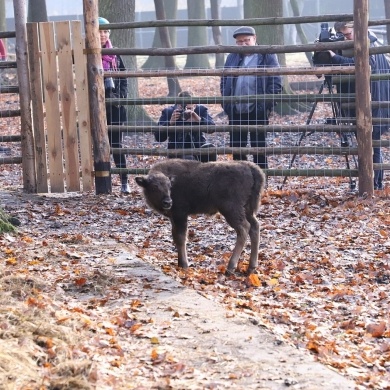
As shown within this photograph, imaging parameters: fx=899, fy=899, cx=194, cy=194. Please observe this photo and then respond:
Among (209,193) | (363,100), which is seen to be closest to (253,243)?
(209,193)

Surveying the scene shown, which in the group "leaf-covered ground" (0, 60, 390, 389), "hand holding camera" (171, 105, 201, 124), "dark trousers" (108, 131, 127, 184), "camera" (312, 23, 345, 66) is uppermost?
"camera" (312, 23, 345, 66)

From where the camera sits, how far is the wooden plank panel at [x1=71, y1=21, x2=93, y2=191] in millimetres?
11781

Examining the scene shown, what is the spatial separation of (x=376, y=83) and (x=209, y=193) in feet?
14.2

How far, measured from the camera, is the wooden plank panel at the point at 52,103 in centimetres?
1173

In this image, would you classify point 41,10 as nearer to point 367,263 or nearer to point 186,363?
point 367,263

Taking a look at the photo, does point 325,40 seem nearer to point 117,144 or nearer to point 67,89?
point 117,144

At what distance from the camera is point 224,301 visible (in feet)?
24.0

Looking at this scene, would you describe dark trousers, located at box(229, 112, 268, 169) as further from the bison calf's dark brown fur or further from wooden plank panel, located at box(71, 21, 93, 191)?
the bison calf's dark brown fur

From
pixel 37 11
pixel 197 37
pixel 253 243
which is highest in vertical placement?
pixel 37 11

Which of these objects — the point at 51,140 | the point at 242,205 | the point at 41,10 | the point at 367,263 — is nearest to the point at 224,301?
the point at 242,205

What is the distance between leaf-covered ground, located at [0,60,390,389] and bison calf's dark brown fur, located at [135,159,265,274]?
0.32 m

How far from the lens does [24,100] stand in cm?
1189

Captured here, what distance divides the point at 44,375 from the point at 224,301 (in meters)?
2.41

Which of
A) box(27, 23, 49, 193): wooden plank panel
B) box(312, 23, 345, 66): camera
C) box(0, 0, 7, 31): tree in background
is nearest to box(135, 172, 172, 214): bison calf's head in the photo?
box(27, 23, 49, 193): wooden plank panel
